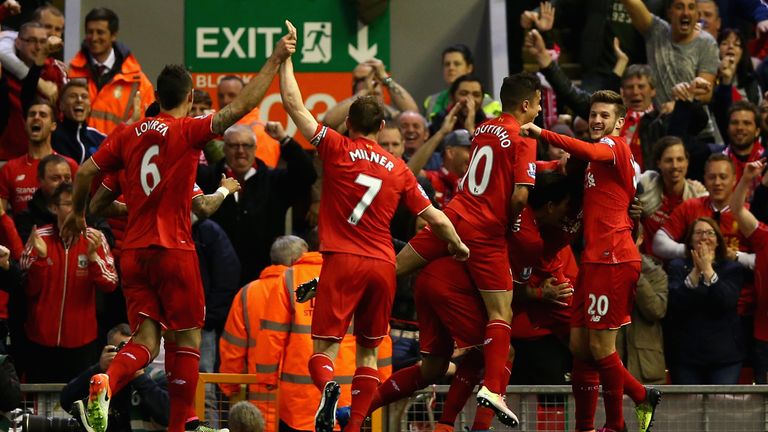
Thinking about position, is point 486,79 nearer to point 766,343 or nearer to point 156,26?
point 156,26

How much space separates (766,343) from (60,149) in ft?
21.6

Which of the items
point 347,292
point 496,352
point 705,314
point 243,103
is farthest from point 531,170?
point 705,314

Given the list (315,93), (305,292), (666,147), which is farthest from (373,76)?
Result: (305,292)

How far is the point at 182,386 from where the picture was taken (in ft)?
34.8

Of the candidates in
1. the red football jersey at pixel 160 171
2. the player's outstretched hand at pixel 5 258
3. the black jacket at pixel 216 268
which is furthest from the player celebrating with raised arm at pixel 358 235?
the player's outstretched hand at pixel 5 258

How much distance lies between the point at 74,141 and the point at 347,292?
15.8ft

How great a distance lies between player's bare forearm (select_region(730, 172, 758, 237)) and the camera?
43.4 ft

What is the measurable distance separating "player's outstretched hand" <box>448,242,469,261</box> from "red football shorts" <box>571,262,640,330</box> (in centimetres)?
98

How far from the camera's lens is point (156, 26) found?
1736cm

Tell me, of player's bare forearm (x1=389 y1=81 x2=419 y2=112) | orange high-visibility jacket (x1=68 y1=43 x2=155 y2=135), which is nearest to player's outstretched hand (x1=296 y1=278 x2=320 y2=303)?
player's bare forearm (x1=389 y1=81 x2=419 y2=112)

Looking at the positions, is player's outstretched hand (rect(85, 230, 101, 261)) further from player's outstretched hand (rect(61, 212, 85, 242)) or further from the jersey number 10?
the jersey number 10

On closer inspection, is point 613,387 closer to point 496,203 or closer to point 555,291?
point 555,291

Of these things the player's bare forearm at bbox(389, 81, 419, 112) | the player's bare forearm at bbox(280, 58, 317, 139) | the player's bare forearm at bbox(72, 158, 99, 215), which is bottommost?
the player's bare forearm at bbox(72, 158, 99, 215)

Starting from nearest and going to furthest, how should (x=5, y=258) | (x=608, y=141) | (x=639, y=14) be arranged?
1. (x=608, y=141)
2. (x=5, y=258)
3. (x=639, y=14)
